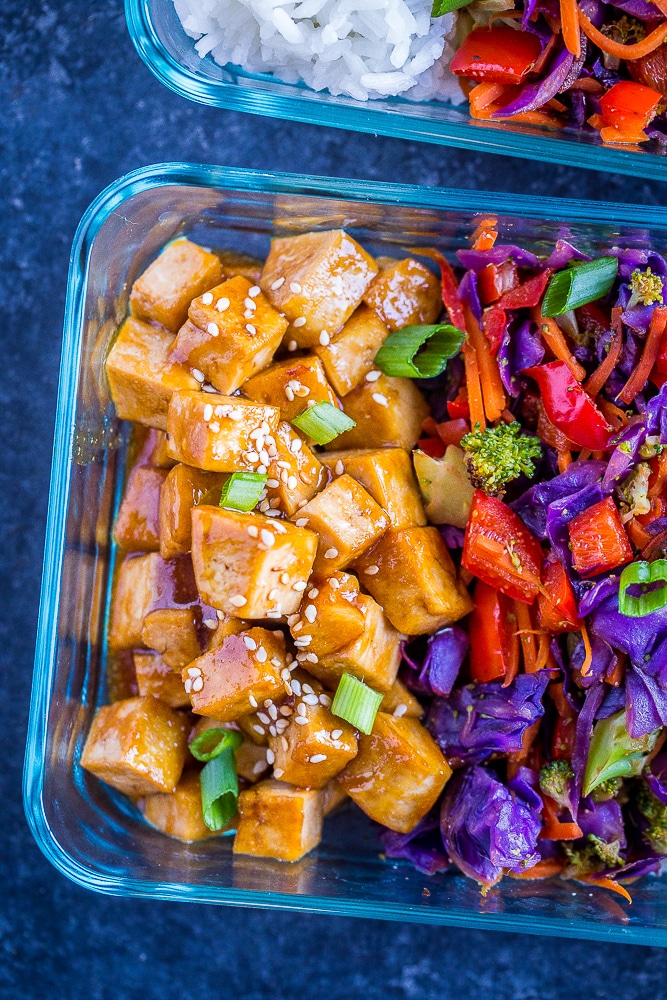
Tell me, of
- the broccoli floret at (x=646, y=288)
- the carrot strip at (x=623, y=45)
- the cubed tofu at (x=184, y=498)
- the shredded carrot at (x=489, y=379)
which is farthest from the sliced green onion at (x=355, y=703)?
the carrot strip at (x=623, y=45)

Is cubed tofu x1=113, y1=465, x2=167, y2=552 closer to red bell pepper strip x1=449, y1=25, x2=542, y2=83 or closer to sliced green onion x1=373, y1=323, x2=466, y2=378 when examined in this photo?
sliced green onion x1=373, y1=323, x2=466, y2=378

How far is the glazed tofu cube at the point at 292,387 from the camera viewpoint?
1936 mm

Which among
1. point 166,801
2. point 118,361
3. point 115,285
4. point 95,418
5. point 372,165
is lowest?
point 166,801

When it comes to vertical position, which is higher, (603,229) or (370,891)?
(603,229)

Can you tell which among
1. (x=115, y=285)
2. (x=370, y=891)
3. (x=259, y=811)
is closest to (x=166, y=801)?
(x=259, y=811)

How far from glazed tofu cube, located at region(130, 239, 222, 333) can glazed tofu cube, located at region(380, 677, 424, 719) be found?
1087 mm

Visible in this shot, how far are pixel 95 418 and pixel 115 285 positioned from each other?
0.35m

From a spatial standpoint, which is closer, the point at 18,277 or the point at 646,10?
the point at 646,10

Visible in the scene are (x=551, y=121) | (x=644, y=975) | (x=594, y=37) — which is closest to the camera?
(x=594, y=37)

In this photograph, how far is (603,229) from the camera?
2057 mm

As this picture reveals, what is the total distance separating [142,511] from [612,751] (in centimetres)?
131

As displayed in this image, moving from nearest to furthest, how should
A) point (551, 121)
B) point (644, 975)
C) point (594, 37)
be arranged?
1. point (594, 37)
2. point (551, 121)
3. point (644, 975)

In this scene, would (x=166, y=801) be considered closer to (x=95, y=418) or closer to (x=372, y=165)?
(x=95, y=418)

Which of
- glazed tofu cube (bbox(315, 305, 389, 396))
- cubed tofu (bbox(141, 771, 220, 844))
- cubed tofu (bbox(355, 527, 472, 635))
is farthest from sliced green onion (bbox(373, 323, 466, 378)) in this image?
cubed tofu (bbox(141, 771, 220, 844))
